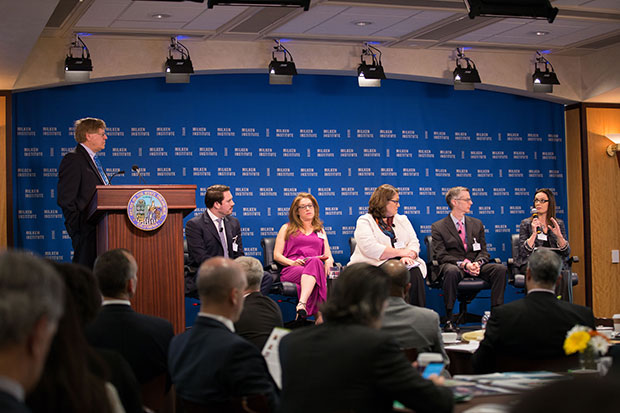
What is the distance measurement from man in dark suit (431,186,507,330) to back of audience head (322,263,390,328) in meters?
5.46

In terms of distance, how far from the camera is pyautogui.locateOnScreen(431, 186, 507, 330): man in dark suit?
796cm

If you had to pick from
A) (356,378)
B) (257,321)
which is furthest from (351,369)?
(257,321)

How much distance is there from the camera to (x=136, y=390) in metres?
2.30

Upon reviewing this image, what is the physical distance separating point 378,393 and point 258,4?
160 inches

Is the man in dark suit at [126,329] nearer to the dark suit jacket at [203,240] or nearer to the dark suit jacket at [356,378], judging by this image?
the dark suit jacket at [356,378]

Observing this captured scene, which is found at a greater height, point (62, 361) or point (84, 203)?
point (84, 203)

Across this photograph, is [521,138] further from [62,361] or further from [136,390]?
[62,361]

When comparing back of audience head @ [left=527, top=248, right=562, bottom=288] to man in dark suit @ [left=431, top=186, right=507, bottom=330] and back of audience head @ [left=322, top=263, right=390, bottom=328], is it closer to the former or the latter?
back of audience head @ [left=322, top=263, right=390, bottom=328]

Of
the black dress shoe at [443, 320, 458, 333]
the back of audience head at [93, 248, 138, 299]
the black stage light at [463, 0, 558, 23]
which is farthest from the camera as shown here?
the black dress shoe at [443, 320, 458, 333]

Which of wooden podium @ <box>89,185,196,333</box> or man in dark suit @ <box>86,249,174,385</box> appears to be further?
wooden podium @ <box>89,185,196,333</box>

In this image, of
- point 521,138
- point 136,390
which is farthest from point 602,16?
point 136,390

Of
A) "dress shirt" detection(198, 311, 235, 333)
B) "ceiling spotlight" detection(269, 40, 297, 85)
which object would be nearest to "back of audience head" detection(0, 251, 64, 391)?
"dress shirt" detection(198, 311, 235, 333)

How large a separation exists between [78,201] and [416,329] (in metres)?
3.12

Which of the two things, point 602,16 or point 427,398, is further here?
point 602,16
